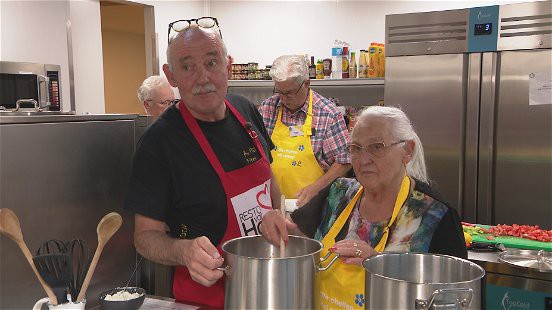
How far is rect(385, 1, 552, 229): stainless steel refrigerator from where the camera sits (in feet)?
10.5

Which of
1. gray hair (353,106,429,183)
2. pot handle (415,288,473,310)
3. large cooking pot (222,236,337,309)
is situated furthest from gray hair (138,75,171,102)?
pot handle (415,288,473,310)

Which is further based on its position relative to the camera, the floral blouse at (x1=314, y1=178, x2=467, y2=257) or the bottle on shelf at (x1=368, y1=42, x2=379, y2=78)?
the bottle on shelf at (x1=368, y1=42, x2=379, y2=78)

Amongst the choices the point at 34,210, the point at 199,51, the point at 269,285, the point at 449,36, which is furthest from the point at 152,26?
the point at 269,285

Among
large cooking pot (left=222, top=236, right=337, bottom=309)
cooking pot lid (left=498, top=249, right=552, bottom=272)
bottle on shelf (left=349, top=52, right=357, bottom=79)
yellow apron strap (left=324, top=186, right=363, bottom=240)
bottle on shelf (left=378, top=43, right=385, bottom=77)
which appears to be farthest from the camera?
bottle on shelf (left=349, top=52, right=357, bottom=79)

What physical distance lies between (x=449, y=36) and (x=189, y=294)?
2.67 meters

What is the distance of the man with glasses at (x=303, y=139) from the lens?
9.72ft

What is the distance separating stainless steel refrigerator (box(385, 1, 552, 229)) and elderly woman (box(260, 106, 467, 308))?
174 centimetres

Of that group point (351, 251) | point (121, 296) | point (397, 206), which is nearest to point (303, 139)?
point (397, 206)

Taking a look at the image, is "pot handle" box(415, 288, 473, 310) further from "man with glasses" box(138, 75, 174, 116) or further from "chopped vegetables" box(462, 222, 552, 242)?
"man with glasses" box(138, 75, 174, 116)

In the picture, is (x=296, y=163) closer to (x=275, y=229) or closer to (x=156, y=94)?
(x=156, y=94)

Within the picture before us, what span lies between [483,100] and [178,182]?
2.53 metres

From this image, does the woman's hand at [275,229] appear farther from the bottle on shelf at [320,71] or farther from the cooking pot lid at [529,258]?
the bottle on shelf at [320,71]

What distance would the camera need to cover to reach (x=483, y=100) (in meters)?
3.37

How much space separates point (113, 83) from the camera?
26.4 ft
